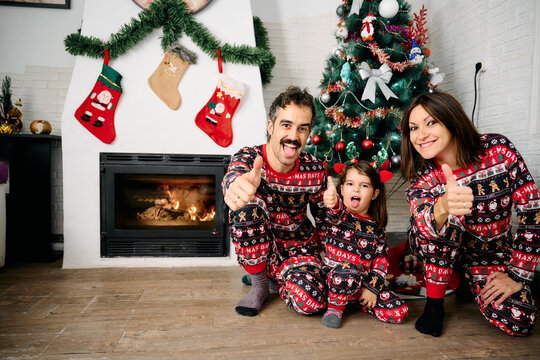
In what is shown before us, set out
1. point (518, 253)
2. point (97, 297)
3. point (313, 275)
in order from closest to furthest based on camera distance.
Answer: point (518, 253)
point (313, 275)
point (97, 297)

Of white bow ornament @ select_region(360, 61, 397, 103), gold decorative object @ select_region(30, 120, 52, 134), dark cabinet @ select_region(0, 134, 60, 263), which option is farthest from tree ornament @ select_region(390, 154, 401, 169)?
gold decorative object @ select_region(30, 120, 52, 134)

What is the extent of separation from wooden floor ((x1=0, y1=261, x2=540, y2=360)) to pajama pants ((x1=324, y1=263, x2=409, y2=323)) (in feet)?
0.14

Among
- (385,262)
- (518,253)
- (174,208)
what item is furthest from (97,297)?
(518,253)

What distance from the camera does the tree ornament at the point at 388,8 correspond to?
6.63 ft

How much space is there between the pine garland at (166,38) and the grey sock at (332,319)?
1660 mm

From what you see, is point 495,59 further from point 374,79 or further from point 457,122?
point 457,122

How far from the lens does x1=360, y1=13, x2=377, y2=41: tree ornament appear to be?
201 centimetres

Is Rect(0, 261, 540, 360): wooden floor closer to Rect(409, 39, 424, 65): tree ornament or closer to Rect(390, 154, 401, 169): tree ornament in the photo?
Rect(390, 154, 401, 169): tree ornament

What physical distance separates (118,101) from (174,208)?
0.82 metres

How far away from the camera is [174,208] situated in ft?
7.57

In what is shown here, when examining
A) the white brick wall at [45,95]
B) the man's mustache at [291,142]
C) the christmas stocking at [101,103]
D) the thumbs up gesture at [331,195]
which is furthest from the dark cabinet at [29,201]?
the thumbs up gesture at [331,195]

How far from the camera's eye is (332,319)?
4.44ft

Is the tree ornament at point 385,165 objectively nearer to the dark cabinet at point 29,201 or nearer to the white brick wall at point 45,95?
the dark cabinet at point 29,201

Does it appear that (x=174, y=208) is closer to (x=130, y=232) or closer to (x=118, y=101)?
(x=130, y=232)
